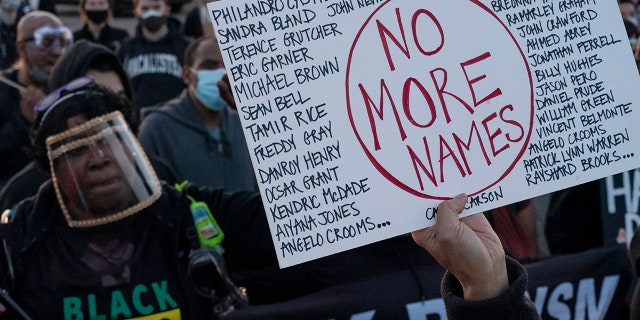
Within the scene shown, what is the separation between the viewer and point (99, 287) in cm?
310

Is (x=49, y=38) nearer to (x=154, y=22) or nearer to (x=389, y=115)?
(x=154, y=22)

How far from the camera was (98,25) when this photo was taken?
8.49 metres

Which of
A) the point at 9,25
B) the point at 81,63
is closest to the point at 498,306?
the point at 81,63

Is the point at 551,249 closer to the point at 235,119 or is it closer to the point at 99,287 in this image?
the point at 235,119

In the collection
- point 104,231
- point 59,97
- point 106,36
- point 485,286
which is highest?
point 106,36

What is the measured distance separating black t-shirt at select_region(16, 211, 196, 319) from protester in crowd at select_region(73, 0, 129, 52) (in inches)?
211

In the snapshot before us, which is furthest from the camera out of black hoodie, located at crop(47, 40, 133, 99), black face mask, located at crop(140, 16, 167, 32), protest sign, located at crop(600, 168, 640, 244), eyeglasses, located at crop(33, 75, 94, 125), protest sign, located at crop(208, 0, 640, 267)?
black face mask, located at crop(140, 16, 167, 32)

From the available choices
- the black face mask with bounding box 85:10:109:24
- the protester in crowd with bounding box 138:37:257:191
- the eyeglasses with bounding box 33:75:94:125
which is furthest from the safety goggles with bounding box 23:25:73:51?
the eyeglasses with bounding box 33:75:94:125

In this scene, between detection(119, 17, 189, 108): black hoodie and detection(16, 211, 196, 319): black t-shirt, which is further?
detection(119, 17, 189, 108): black hoodie

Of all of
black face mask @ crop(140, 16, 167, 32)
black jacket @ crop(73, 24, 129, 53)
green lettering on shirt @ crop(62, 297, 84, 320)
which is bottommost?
green lettering on shirt @ crop(62, 297, 84, 320)

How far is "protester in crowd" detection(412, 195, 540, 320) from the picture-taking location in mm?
2166

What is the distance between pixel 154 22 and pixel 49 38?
146cm

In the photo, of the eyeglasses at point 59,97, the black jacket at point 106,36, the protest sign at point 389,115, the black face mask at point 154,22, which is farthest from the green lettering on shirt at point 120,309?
the black jacket at point 106,36

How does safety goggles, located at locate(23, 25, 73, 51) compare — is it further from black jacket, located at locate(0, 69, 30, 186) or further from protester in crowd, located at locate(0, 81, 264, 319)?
protester in crowd, located at locate(0, 81, 264, 319)
